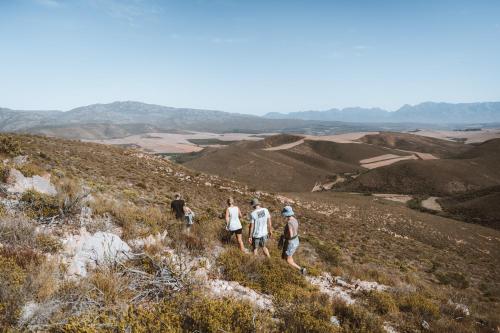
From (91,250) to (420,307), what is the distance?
846 cm

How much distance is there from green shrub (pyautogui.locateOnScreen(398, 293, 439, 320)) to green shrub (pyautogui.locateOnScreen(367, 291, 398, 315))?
297 millimetres

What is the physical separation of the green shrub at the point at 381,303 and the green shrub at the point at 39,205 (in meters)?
9.07

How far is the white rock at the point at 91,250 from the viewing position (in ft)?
22.7

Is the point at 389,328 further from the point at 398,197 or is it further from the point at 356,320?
the point at 398,197

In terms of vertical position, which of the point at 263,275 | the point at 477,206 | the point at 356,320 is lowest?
the point at 477,206

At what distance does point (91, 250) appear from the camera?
7590 mm

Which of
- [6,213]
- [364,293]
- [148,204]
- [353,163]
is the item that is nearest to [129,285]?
[6,213]

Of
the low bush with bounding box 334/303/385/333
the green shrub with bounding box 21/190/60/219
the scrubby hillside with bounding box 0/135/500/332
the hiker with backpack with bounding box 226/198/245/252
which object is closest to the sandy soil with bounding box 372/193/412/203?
the scrubby hillside with bounding box 0/135/500/332

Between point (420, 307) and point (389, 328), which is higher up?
point (389, 328)

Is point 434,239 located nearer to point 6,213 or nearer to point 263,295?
point 263,295

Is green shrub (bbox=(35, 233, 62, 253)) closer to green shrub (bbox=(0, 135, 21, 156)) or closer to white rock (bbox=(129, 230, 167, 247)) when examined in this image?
white rock (bbox=(129, 230, 167, 247))

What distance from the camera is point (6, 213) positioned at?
8.28 m

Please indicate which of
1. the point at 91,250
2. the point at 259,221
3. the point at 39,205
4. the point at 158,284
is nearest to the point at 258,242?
the point at 259,221

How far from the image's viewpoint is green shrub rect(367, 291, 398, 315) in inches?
314
